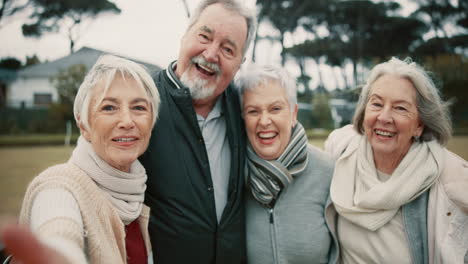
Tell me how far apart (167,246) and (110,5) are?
28.3 m

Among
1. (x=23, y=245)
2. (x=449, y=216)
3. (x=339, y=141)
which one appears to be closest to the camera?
(x=23, y=245)

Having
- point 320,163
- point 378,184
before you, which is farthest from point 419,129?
point 320,163

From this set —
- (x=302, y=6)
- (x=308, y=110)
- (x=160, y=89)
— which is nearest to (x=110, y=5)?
(x=302, y=6)

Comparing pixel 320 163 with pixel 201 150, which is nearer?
pixel 201 150

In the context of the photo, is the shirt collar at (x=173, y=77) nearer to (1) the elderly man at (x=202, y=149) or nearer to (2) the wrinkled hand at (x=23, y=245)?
(1) the elderly man at (x=202, y=149)

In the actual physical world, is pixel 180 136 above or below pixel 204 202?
above

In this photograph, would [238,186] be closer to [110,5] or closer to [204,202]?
[204,202]

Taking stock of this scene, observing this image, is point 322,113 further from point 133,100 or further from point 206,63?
point 133,100

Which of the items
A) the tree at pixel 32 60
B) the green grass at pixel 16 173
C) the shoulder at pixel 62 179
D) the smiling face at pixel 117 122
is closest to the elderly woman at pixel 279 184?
the smiling face at pixel 117 122

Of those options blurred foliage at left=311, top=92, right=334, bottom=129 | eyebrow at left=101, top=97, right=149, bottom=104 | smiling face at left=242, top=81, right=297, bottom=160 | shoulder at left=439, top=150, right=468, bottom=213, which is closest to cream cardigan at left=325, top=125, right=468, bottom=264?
shoulder at left=439, top=150, right=468, bottom=213

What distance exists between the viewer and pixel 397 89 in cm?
202

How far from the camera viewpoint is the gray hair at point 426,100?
1.99 meters

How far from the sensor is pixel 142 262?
1.73 meters

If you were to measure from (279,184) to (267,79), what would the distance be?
66 cm
